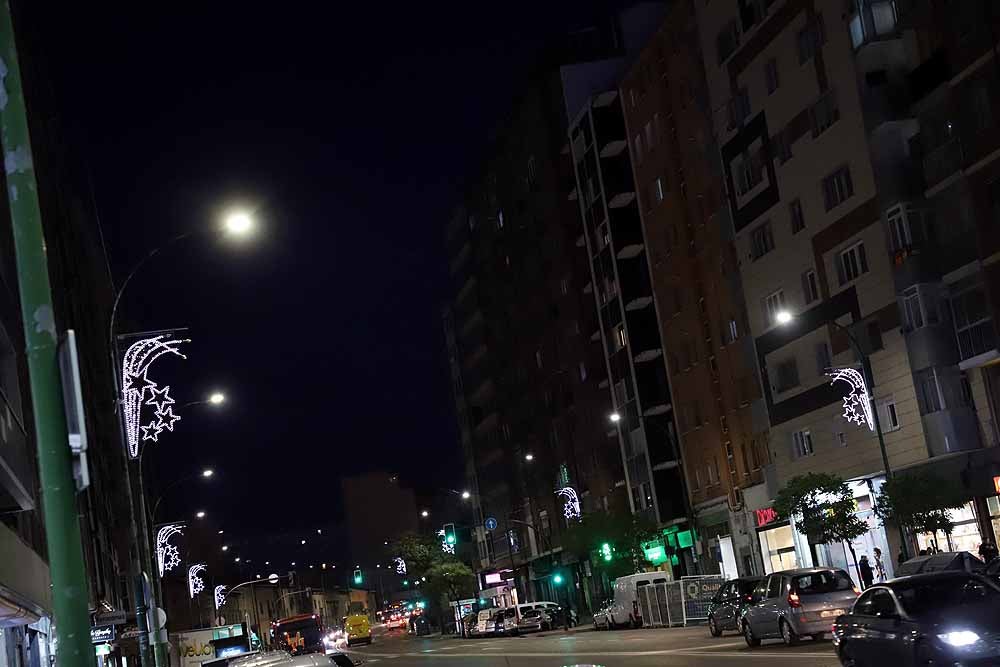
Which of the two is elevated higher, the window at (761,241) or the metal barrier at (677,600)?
the window at (761,241)

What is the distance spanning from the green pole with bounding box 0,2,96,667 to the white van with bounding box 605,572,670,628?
5109cm

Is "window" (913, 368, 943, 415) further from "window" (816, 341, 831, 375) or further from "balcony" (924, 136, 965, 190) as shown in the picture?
"window" (816, 341, 831, 375)

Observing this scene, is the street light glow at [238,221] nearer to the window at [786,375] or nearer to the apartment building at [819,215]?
the apartment building at [819,215]

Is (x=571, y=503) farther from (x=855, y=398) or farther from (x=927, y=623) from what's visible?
(x=927, y=623)

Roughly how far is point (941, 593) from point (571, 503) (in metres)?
70.0

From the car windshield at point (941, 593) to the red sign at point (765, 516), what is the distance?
41105mm

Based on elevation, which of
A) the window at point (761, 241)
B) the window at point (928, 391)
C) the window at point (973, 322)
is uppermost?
the window at point (761, 241)

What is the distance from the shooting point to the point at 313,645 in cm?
8194

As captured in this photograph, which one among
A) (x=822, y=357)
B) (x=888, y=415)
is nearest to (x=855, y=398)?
(x=888, y=415)

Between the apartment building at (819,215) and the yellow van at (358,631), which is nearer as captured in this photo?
the apartment building at (819,215)

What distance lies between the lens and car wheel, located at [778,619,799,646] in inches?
1244

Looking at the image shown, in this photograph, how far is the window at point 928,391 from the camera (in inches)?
1816

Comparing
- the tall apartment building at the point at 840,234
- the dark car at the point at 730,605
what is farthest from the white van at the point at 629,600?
the dark car at the point at 730,605

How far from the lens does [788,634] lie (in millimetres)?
31719
